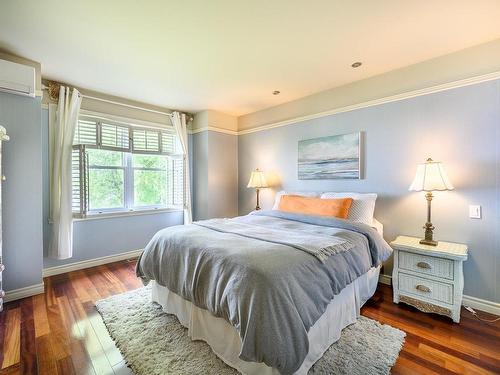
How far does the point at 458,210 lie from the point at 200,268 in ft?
8.07

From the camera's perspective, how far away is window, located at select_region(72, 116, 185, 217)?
3.18m

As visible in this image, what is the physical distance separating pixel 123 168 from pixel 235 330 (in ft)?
10.1

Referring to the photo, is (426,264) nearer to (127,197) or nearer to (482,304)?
(482,304)

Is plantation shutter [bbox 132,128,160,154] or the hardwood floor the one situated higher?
plantation shutter [bbox 132,128,160,154]

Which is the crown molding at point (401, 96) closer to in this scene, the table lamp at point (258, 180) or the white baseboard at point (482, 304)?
the table lamp at point (258, 180)

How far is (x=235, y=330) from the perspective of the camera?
1474mm

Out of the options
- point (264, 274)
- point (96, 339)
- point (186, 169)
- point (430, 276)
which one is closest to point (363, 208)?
point (430, 276)

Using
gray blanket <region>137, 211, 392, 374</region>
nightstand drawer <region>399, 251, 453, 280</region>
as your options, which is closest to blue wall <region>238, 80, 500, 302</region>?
nightstand drawer <region>399, 251, 453, 280</region>

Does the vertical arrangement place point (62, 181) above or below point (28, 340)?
above

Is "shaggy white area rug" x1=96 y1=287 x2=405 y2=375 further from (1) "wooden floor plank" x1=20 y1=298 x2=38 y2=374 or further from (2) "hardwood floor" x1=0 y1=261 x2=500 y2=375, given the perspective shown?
(1) "wooden floor plank" x1=20 y1=298 x2=38 y2=374

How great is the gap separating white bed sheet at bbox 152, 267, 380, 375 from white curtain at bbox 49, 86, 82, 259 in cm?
167

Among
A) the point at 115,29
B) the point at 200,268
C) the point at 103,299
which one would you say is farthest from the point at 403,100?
the point at 103,299

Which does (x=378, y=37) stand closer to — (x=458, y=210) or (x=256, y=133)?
(x=458, y=210)

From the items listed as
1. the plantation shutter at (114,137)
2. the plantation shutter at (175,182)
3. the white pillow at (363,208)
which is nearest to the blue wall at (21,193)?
the plantation shutter at (114,137)
